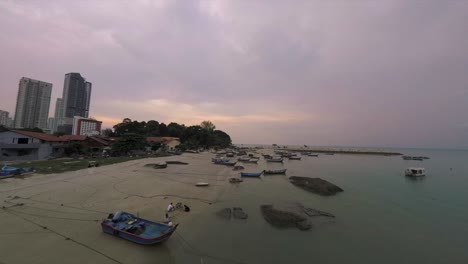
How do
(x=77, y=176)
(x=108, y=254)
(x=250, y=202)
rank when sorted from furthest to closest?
1. (x=77, y=176)
2. (x=250, y=202)
3. (x=108, y=254)

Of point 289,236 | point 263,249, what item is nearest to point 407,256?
point 289,236

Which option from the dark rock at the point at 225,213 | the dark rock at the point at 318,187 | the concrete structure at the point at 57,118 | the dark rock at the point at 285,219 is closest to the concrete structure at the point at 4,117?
the concrete structure at the point at 57,118

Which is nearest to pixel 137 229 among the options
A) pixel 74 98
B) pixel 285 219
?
pixel 285 219

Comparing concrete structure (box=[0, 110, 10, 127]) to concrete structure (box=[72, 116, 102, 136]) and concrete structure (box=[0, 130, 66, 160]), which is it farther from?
concrete structure (box=[0, 130, 66, 160])

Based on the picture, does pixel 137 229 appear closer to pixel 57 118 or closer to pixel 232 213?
pixel 232 213

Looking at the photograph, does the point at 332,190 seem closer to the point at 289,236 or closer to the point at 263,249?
the point at 289,236

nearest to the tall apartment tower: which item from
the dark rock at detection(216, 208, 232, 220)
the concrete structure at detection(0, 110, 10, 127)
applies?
the concrete structure at detection(0, 110, 10, 127)
